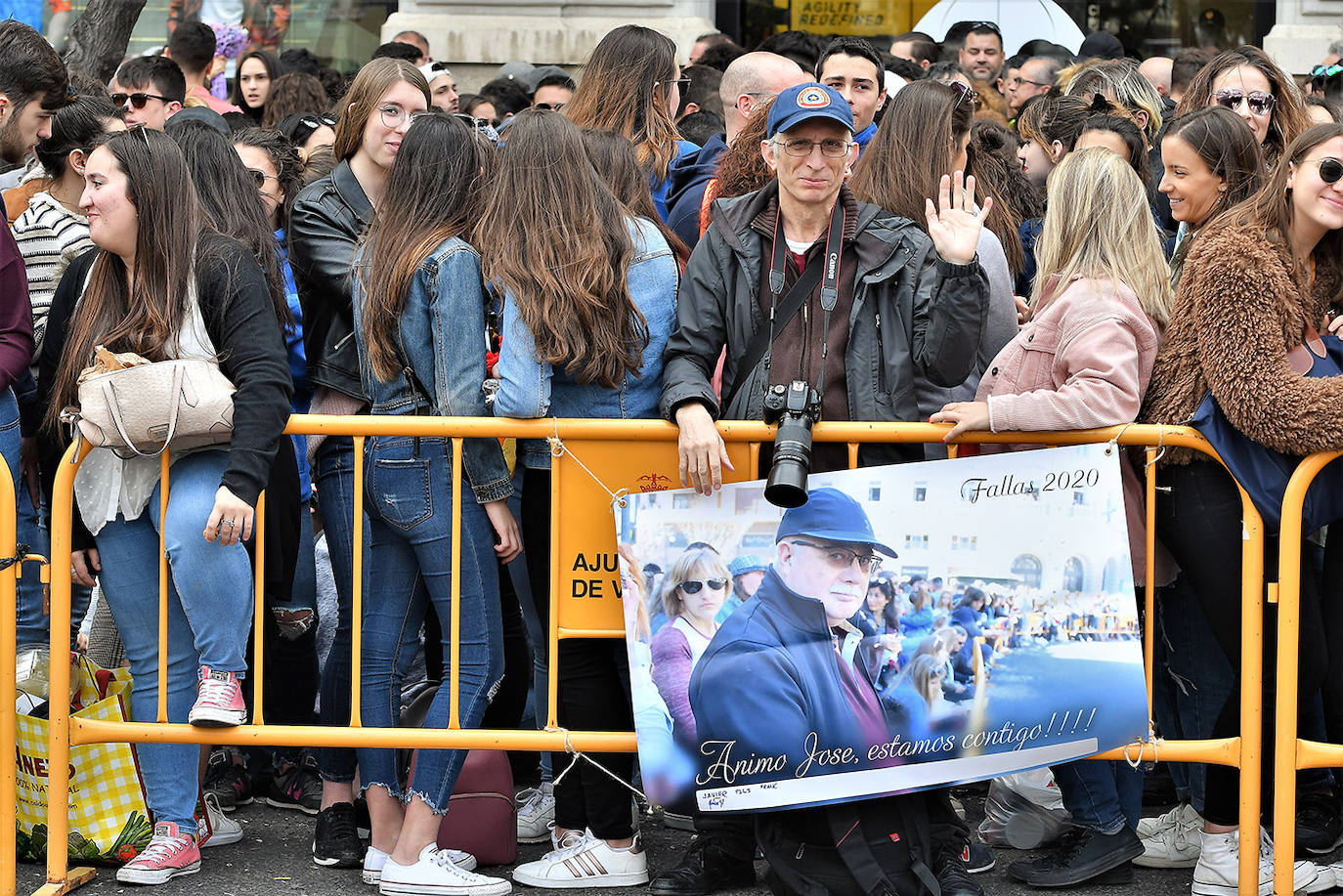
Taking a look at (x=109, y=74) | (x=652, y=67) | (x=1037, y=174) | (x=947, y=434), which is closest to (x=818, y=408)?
(x=947, y=434)

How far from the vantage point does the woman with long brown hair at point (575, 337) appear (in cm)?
461

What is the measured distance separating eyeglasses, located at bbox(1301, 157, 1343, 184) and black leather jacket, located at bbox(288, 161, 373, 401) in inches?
114

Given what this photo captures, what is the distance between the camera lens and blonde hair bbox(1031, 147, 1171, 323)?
15.8 feet

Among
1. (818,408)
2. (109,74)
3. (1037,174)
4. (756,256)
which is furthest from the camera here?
(109,74)

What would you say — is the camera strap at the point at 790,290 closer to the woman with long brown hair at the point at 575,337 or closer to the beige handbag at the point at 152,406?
the woman with long brown hair at the point at 575,337

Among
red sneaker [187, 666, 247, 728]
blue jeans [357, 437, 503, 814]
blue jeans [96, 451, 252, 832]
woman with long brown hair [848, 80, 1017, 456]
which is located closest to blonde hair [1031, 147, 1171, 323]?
woman with long brown hair [848, 80, 1017, 456]

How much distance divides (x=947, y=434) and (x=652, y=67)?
7.97 ft

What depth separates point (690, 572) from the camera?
14.8 ft

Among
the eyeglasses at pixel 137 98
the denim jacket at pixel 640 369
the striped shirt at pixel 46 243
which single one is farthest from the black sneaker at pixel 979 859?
the eyeglasses at pixel 137 98

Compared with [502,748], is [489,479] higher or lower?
higher

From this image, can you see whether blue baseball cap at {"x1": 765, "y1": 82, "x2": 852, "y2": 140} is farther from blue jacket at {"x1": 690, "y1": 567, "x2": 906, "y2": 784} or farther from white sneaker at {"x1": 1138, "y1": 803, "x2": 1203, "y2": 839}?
white sneaker at {"x1": 1138, "y1": 803, "x2": 1203, "y2": 839}

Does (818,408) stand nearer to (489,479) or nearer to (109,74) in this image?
(489,479)

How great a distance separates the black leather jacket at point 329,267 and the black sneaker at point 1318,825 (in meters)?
3.28

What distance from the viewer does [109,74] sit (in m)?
9.81
